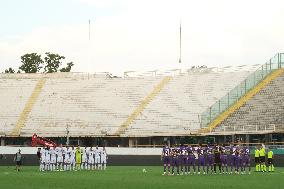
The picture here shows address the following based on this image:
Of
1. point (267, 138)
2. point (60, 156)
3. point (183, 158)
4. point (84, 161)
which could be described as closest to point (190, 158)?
point (183, 158)

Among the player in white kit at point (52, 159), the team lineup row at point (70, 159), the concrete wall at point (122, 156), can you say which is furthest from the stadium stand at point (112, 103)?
the player in white kit at point (52, 159)

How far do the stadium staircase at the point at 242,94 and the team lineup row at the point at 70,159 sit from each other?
16414 millimetres

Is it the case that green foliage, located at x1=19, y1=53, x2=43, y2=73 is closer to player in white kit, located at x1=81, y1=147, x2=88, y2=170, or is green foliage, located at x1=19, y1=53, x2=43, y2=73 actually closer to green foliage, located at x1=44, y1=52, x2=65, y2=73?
green foliage, located at x1=44, y1=52, x2=65, y2=73

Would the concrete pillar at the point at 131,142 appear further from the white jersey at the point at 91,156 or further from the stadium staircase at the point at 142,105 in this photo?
the white jersey at the point at 91,156

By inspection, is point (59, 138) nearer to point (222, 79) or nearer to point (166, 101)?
point (166, 101)

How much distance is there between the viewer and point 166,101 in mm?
71438

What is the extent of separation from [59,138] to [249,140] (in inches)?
749

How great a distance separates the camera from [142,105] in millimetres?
71562

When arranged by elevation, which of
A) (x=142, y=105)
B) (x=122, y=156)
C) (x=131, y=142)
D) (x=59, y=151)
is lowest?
(x=122, y=156)

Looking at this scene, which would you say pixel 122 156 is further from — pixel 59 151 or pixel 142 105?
pixel 142 105

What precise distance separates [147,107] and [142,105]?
0.75 metres

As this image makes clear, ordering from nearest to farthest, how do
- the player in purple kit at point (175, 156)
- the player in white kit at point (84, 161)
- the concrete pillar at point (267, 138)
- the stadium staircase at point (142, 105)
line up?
1. the player in purple kit at point (175, 156)
2. the player in white kit at point (84, 161)
3. the concrete pillar at point (267, 138)
4. the stadium staircase at point (142, 105)

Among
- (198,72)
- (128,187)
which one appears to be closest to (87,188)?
(128,187)

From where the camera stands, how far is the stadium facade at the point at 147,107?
63.4m
